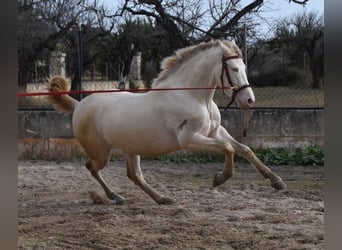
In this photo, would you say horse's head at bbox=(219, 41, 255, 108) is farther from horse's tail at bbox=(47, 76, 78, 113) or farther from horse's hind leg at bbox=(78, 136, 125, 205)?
horse's tail at bbox=(47, 76, 78, 113)

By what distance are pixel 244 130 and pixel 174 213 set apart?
364 cm

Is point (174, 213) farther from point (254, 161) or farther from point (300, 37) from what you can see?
point (300, 37)

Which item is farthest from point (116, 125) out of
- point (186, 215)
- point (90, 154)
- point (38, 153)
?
point (38, 153)

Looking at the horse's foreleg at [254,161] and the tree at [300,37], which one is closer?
the horse's foreleg at [254,161]

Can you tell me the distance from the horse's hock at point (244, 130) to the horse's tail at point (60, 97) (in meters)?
2.48

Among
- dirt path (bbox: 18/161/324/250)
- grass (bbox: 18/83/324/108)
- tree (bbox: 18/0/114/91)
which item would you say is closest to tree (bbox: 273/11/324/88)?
grass (bbox: 18/83/324/108)

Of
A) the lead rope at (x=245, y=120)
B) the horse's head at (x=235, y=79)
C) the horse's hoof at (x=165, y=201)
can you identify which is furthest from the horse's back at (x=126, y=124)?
the lead rope at (x=245, y=120)

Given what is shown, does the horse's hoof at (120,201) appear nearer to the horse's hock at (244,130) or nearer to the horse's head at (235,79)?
the horse's head at (235,79)

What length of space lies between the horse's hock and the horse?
3.15 meters

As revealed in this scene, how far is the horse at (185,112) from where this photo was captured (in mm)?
4875

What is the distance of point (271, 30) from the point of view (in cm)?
892

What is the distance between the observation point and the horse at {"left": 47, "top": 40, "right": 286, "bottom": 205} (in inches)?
192
